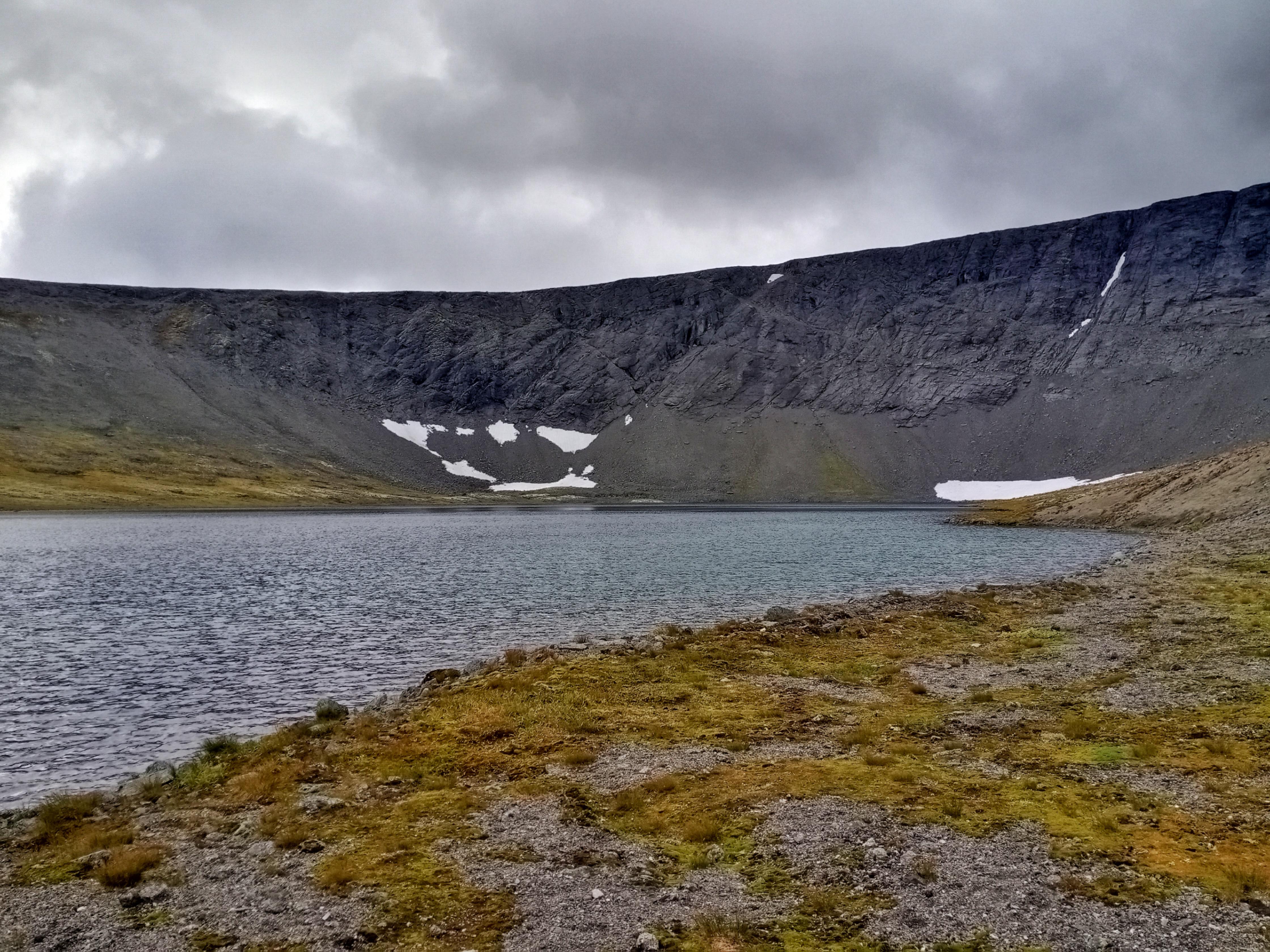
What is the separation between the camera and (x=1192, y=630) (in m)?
25.0

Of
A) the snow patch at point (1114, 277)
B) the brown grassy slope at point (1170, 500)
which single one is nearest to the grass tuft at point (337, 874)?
the brown grassy slope at point (1170, 500)

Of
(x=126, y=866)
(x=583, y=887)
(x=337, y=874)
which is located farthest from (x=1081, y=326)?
(x=126, y=866)

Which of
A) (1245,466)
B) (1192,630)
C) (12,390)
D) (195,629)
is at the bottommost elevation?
(195,629)

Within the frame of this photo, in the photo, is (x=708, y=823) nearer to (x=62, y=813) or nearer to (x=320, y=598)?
(x=62, y=813)

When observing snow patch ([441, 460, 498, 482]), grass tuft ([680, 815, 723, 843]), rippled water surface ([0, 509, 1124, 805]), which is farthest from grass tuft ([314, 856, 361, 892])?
snow patch ([441, 460, 498, 482])

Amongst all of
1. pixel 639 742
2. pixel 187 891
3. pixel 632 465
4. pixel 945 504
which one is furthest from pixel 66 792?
pixel 632 465

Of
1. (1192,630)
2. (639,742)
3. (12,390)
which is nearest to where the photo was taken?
(639,742)

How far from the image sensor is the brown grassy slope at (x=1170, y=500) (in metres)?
64.2

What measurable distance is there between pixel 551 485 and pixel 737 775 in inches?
6598

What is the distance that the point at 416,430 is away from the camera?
19475 centimetres

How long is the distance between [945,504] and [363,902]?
146 metres

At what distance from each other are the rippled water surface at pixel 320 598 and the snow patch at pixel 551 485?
87889mm

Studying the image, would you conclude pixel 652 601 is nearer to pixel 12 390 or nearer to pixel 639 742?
pixel 639 742

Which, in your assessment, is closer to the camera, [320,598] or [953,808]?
[953,808]
